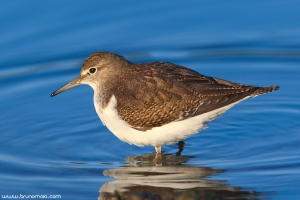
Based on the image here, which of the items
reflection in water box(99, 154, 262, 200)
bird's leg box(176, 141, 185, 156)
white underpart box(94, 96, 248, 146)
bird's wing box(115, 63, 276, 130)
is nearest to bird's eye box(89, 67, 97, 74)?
bird's wing box(115, 63, 276, 130)

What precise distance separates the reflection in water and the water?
2cm

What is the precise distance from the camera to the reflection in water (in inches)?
489

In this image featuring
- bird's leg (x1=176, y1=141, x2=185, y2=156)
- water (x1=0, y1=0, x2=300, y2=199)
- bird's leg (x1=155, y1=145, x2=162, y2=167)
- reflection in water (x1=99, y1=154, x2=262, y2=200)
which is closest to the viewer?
reflection in water (x1=99, y1=154, x2=262, y2=200)

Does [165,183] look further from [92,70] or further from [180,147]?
[92,70]

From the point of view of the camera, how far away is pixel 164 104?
14266mm

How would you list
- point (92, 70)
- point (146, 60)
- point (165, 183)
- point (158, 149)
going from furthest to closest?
point (146, 60) → point (92, 70) → point (158, 149) → point (165, 183)

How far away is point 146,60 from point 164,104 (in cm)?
456

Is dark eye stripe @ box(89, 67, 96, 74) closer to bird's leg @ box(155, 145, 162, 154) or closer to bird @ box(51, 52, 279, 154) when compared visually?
bird @ box(51, 52, 279, 154)

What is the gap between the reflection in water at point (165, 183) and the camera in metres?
12.4

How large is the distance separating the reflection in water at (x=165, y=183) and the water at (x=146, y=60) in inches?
0.8

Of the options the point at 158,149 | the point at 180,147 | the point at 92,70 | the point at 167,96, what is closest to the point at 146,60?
the point at 92,70

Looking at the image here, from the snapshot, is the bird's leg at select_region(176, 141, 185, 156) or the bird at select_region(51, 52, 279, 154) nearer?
the bird at select_region(51, 52, 279, 154)

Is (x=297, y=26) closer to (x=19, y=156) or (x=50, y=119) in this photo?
(x=50, y=119)

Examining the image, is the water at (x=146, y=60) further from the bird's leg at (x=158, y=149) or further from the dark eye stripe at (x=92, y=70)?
the dark eye stripe at (x=92, y=70)
